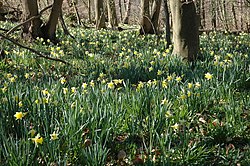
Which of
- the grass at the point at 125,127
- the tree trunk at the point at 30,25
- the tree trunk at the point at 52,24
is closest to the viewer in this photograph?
the grass at the point at 125,127

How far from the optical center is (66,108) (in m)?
2.50

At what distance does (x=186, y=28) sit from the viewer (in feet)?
18.3

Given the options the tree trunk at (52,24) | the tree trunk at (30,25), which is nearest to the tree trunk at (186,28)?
the tree trunk at (52,24)

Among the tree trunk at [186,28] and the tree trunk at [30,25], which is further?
the tree trunk at [30,25]

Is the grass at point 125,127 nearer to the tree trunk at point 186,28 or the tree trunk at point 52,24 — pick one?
the tree trunk at point 186,28

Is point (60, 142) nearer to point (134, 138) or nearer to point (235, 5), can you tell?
point (134, 138)

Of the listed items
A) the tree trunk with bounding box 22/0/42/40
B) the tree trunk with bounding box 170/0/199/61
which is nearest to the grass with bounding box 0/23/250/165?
the tree trunk with bounding box 170/0/199/61

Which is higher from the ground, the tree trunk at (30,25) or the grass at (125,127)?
the tree trunk at (30,25)

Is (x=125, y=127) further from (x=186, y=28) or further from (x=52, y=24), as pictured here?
(x=52, y=24)

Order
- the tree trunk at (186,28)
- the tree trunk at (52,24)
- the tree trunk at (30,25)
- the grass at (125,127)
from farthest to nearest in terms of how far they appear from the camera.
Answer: the tree trunk at (52,24), the tree trunk at (30,25), the tree trunk at (186,28), the grass at (125,127)

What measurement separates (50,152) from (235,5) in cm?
1490

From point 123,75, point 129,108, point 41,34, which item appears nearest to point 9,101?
point 129,108

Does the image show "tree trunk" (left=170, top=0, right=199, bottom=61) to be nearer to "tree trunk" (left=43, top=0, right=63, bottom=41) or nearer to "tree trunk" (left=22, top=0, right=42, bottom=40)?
"tree trunk" (left=43, top=0, right=63, bottom=41)

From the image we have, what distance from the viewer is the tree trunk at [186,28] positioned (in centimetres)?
552
